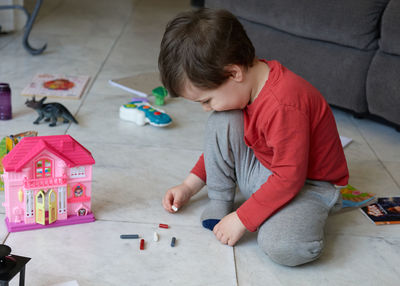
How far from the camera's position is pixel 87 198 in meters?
1.08

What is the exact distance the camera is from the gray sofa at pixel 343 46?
155 cm

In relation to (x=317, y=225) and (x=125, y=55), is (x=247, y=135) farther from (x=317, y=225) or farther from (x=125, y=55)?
(x=125, y=55)

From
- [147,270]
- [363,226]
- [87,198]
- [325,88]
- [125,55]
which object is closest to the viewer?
[147,270]

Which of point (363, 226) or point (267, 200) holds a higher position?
point (267, 200)

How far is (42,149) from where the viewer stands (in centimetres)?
97

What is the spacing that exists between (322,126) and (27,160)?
23.8 inches

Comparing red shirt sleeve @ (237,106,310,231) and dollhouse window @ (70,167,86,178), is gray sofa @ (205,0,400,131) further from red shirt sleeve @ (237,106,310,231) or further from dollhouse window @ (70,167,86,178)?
dollhouse window @ (70,167,86,178)

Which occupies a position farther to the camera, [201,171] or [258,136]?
[201,171]

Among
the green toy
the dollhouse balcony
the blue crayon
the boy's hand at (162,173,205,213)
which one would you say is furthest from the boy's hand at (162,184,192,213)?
the green toy

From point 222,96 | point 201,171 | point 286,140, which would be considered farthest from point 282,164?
point 201,171

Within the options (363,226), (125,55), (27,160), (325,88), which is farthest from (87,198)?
(125,55)

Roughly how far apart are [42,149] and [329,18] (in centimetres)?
108

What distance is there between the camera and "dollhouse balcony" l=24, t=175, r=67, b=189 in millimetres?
994

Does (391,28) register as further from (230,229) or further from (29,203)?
(29,203)
